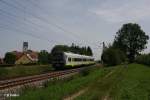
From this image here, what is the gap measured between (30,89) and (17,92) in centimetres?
151

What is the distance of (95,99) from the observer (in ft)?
54.7

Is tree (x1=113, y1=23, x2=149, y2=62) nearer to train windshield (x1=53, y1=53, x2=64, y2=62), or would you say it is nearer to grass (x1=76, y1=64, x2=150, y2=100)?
train windshield (x1=53, y1=53, x2=64, y2=62)

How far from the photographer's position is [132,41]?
Answer: 121m

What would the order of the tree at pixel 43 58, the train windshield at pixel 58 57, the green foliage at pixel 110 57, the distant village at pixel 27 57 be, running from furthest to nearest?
the distant village at pixel 27 57 → the tree at pixel 43 58 → the green foliage at pixel 110 57 → the train windshield at pixel 58 57

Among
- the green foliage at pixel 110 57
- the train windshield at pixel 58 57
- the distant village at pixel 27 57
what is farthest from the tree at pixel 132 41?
the train windshield at pixel 58 57

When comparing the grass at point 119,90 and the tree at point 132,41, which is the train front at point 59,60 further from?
the tree at point 132,41

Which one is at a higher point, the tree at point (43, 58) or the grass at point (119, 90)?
the tree at point (43, 58)

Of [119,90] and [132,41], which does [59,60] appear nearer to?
[119,90]

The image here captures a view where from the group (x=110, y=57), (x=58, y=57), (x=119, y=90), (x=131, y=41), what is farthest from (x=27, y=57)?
(x=119, y=90)

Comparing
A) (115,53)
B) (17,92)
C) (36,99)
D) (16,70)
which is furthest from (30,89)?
(115,53)

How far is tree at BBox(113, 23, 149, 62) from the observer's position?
120562 mm

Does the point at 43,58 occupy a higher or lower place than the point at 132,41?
lower

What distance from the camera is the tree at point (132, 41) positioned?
12056cm

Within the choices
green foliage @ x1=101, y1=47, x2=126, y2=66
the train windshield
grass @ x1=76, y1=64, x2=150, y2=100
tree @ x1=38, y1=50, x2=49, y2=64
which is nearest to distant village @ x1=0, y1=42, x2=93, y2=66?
tree @ x1=38, y1=50, x2=49, y2=64
